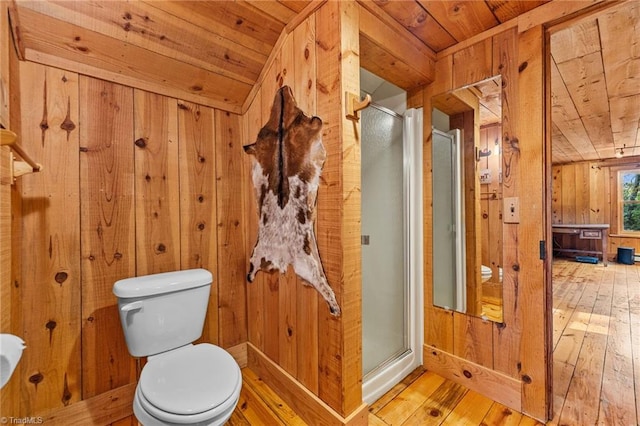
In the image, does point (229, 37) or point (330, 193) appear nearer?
point (330, 193)

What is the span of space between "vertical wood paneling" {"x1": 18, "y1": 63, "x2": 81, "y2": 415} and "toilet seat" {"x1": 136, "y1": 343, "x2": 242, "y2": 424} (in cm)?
48

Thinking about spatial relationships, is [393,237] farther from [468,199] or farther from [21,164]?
[21,164]

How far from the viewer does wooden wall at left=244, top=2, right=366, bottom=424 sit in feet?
4.09

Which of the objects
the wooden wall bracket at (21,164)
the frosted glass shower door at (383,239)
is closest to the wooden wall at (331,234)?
the frosted glass shower door at (383,239)

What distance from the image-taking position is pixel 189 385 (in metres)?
1.11

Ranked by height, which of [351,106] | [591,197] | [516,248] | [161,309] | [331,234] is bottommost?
[161,309]

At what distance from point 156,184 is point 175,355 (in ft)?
3.06

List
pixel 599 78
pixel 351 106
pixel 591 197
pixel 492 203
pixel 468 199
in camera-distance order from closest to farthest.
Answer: pixel 351 106
pixel 492 203
pixel 468 199
pixel 599 78
pixel 591 197

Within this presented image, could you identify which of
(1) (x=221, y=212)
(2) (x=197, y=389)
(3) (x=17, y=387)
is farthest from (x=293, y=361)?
(3) (x=17, y=387)

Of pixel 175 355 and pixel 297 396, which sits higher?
pixel 175 355

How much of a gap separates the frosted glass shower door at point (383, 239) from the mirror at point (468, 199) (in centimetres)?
23

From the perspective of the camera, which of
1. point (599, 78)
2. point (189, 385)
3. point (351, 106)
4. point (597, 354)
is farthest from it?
point (599, 78)

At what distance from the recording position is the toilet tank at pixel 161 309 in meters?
1.29

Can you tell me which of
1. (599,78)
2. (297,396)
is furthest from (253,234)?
(599,78)
